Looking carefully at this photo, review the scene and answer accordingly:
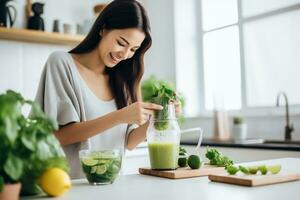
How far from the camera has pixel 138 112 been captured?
4.49ft

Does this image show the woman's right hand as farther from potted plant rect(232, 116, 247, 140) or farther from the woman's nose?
potted plant rect(232, 116, 247, 140)

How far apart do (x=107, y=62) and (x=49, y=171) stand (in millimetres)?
862

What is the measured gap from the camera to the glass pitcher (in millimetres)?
1296

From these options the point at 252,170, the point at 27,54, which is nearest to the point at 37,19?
the point at 27,54

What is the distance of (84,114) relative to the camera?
161 centimetres

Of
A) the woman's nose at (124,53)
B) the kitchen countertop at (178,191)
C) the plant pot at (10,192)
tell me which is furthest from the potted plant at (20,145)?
the woman's nose at (124,53)

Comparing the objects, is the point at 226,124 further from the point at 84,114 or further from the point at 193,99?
the point at 84,114

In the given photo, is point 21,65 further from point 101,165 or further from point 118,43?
point 101,165

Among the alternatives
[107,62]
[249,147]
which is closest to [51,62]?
[107,62]

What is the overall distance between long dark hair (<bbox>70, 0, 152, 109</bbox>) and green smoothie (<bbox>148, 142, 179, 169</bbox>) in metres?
0.48

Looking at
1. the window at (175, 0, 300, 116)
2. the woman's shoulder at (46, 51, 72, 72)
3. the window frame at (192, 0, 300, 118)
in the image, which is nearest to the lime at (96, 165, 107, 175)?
the woman's shoulder at (46, 51, 72, 72)

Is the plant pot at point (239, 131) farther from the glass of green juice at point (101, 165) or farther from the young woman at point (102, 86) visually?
the glass of green juice at point (101, 165)

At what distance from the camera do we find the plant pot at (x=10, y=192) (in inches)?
31.4

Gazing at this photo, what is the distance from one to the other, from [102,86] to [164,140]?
0.57 metres
